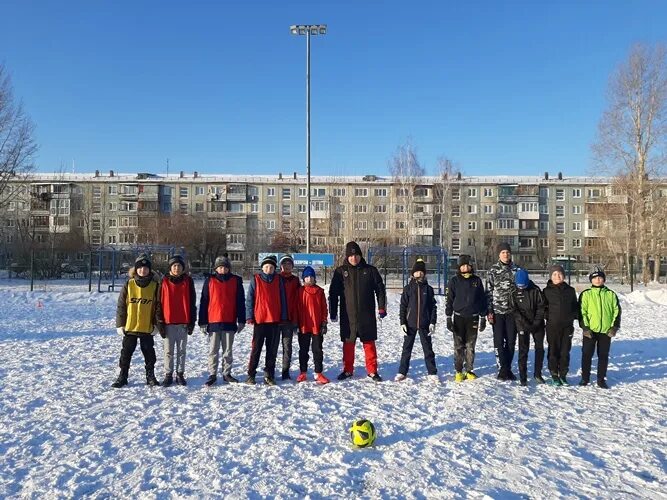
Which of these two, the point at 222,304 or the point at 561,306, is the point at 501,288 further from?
the point at 222,304

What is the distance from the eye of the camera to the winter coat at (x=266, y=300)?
6.72m

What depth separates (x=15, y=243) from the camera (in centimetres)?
3644

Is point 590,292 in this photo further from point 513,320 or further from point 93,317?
point 93,317

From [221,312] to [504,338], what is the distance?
4.04 metres

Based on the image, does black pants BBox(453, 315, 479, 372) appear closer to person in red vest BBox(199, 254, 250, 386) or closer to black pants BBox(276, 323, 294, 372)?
black pants BBox(276, 323, 294, 372)

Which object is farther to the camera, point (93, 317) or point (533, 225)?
point (533, 225)

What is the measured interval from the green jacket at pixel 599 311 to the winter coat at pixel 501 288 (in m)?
0.99

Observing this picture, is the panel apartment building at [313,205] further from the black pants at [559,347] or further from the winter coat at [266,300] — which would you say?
the black pants at [559,347]

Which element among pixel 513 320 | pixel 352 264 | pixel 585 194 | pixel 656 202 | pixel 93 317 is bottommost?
pixel 93 317

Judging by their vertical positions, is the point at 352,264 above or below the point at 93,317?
above

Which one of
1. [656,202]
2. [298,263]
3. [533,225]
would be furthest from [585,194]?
[298,263]

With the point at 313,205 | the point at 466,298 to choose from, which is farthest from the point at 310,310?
the point at 313,205

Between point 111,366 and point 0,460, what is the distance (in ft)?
12.4

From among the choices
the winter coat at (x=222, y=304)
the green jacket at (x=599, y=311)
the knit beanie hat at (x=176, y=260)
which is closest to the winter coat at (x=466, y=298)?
the green jacket at (x=599, y=311)
